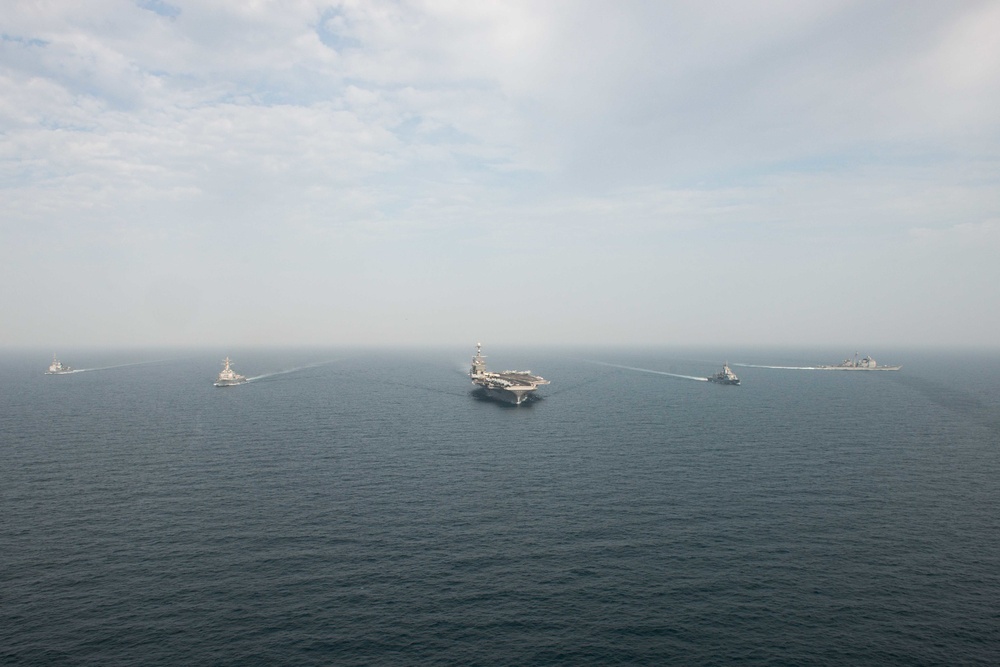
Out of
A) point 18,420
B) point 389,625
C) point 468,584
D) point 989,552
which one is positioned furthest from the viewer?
point 18,420

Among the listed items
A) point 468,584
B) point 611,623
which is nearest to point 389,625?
point 468,584

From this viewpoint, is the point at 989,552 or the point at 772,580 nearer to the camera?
the point at 772,580

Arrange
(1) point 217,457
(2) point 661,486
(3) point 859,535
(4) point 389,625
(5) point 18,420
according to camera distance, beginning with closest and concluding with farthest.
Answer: (4) point 389,625 → (3) point 859,535 → (2) point 661,486 → (1) point 217,457 → (5) point 18,420

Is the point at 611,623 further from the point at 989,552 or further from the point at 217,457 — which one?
the point at 217,457

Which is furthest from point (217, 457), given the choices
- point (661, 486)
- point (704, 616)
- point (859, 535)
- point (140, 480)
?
point (859, 535)

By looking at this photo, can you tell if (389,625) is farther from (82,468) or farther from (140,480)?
(82,468)

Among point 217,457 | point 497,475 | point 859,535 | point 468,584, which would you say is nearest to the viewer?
point 468,584
